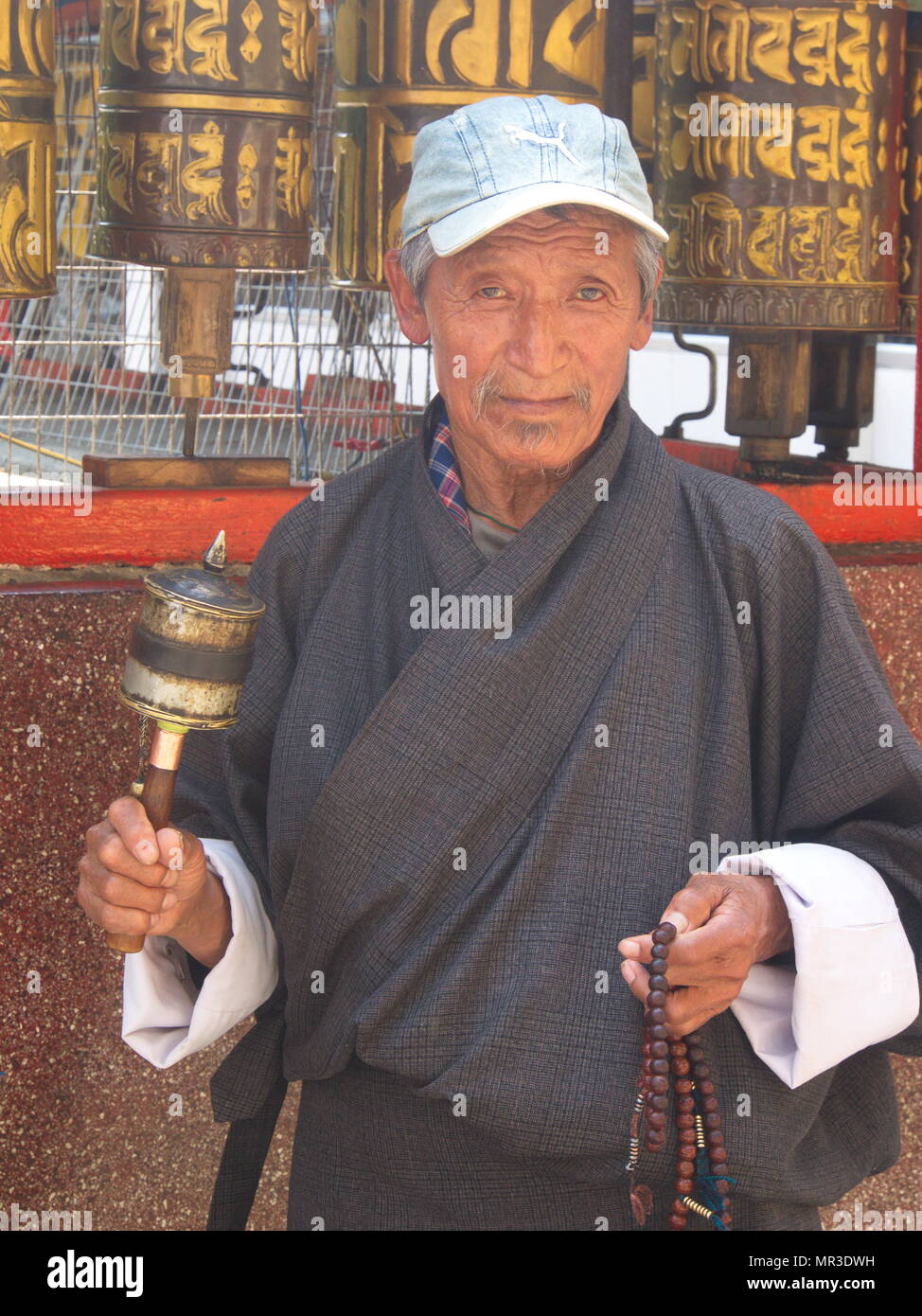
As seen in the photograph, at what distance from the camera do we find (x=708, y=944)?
4.09 feet

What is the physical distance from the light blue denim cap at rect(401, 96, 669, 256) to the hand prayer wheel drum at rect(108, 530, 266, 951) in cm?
34

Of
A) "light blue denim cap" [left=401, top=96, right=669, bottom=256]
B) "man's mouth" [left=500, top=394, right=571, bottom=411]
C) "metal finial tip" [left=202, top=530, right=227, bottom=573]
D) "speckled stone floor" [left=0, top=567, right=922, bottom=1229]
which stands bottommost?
"speckled stone floor" [left=0, top=567, right=922, bottom=1229]

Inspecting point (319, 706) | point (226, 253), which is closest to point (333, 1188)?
point (319, 706)

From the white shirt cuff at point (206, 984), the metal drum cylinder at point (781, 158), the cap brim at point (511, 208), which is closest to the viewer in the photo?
the cap brim at point (511, 208)

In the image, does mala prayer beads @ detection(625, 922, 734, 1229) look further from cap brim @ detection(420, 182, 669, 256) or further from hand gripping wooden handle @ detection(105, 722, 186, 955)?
cap brim @ detection(420, 182, 669, 256)

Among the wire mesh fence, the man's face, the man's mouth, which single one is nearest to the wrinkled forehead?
the man's face

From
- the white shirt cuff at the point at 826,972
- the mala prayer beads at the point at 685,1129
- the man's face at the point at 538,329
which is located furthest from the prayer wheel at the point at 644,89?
the mala prayer beads at the point at 685,1129

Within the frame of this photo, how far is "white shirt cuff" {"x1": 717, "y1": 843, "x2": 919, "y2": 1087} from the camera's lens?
1294 millimetres

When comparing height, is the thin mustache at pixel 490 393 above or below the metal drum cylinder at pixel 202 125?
below

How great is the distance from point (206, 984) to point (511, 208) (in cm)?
68

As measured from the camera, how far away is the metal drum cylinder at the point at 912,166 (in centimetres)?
211

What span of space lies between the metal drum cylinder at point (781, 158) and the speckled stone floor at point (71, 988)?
789mm

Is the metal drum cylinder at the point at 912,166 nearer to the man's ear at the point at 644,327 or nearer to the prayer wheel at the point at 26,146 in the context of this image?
the man's ear at the point at 644,327

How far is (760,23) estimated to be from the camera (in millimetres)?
1891
